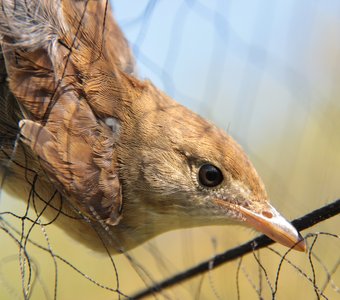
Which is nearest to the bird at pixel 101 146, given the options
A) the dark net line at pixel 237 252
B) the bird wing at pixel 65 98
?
the bird wing at pixel 65 98

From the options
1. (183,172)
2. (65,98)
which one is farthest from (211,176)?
(65,98)

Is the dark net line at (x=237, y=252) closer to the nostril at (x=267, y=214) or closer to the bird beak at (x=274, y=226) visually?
the bird beak at (x=274, y=226)

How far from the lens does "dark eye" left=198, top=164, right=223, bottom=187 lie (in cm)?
261

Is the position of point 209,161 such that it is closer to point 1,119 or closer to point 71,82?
point 71,82

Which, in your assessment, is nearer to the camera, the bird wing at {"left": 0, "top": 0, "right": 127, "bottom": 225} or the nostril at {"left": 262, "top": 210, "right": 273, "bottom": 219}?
the bird wing at {"left": 0, "top": 0, "right": 127, "bottom": 225}

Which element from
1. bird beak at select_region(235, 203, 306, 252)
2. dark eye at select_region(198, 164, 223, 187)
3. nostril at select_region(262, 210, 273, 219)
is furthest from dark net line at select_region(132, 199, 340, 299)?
dark eye at select_region(198, 164, 223, 187)

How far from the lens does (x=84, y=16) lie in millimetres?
2578

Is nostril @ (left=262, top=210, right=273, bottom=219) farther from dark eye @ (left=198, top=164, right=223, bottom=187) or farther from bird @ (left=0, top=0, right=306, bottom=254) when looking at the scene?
dark eye @ (left=198, top=164, right=223, bottom=187)

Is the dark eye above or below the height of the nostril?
above

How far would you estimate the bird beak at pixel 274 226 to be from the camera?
2.39m

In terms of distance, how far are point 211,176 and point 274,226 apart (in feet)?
0.95

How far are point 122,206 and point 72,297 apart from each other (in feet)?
2.90

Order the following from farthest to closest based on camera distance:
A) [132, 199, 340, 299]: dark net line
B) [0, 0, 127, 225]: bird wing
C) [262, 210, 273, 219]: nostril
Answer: [262, 210, 273, 219]: nostril
[0, 0, 127, 225]: bird wing
[132, 199, 340, 299]: dark net line

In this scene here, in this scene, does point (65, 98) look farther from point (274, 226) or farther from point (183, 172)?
point (274, 226)
